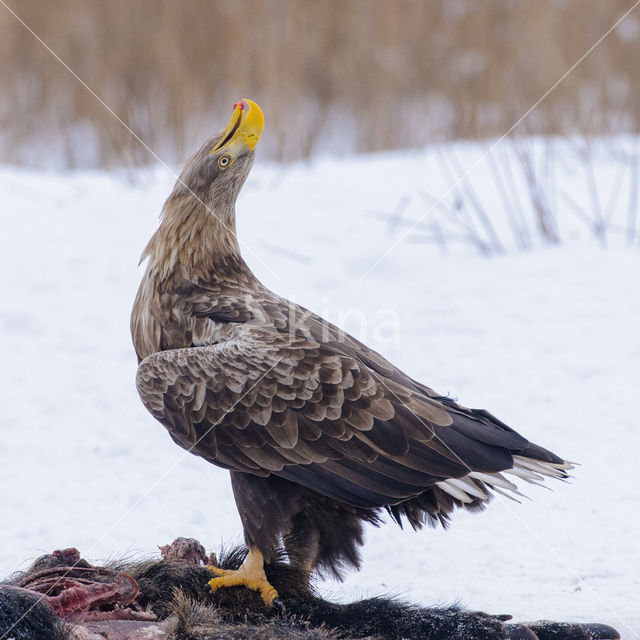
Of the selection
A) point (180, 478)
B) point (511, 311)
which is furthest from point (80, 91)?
point (180, 478)

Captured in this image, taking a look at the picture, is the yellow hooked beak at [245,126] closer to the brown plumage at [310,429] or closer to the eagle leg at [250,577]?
→ the brown plumage at [310,429]

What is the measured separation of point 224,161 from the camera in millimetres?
3756

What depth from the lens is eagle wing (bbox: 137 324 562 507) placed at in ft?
10.5

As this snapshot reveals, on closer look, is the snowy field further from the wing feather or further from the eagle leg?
the wing feather

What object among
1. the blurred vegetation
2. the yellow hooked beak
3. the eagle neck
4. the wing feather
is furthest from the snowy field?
the yellow hooked beak

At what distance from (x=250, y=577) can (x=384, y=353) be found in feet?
9.80

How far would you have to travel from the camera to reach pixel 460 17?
11234 millimetres

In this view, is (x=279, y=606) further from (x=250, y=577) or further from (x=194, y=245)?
(x=194, y=245)

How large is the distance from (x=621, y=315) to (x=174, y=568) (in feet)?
13.2

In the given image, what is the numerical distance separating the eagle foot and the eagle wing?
12.9 inches

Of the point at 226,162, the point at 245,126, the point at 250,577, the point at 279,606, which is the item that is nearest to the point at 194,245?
the point at 226,162

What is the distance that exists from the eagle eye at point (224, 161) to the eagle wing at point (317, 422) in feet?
2.44

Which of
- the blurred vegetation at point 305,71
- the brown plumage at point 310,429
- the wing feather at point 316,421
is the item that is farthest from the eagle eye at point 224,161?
the blurred vegetation at point 305,71

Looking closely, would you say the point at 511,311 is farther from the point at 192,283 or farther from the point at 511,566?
the point at 192,283
